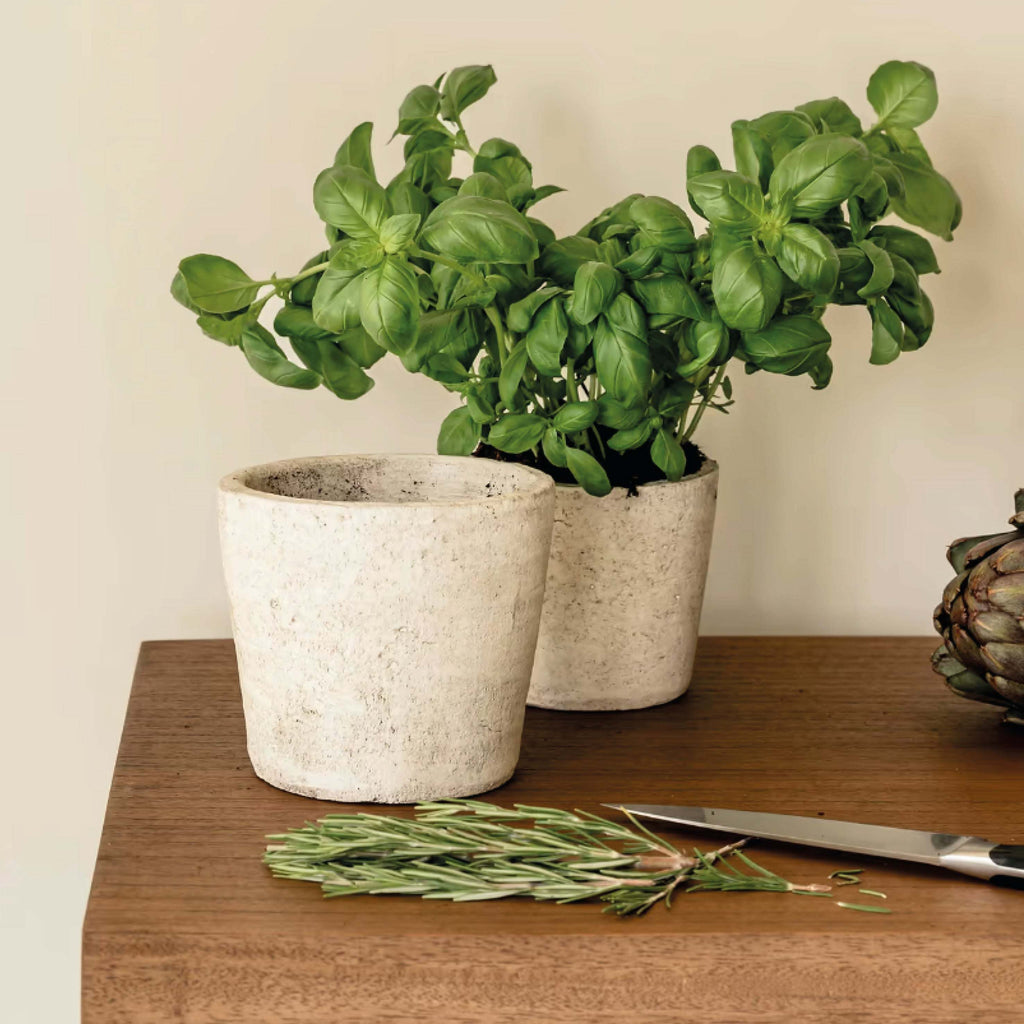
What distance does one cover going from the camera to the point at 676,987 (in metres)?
0.56

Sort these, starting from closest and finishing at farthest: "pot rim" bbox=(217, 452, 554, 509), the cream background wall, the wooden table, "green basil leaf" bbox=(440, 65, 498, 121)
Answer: the wooden table → "pot rim" bbox=(217, 452, 554, 509) → "green basil leaf" bbox=(440, 65, 498, 121) → the cream background wall

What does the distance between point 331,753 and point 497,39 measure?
1.92 ft

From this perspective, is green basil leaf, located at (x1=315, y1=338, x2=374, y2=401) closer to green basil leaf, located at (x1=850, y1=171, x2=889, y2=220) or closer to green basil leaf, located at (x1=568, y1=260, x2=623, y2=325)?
green basil leaf, located at (x1=568, y1=260, x2=623, y2=325)

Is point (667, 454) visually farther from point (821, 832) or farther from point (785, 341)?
point (821, 832)

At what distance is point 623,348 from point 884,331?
18cm

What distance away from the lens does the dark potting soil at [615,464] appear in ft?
2.74

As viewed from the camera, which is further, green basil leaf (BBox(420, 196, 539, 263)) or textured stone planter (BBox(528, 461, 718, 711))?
textured stone planter (BBox(528, 461, 718, 711))

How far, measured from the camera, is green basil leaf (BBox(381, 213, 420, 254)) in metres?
0.68

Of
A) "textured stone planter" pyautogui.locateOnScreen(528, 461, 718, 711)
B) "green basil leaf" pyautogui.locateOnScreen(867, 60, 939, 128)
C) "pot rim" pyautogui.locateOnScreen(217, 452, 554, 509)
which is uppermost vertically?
"green basil leaf" pyautogui.locateOnScreen(867, 60, 939, 128)

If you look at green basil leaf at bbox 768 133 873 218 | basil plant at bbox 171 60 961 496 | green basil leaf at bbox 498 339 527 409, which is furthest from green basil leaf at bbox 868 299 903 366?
green basil leaf at bbox 498 339 527 409

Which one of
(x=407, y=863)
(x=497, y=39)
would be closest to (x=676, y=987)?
(x=407, y=863)

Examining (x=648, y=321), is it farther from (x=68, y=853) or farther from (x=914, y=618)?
(x=68, y=853)

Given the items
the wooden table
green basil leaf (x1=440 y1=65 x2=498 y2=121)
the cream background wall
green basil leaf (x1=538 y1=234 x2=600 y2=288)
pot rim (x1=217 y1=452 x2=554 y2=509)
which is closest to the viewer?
the wooden table

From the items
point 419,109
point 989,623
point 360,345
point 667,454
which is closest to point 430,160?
point 419,109
